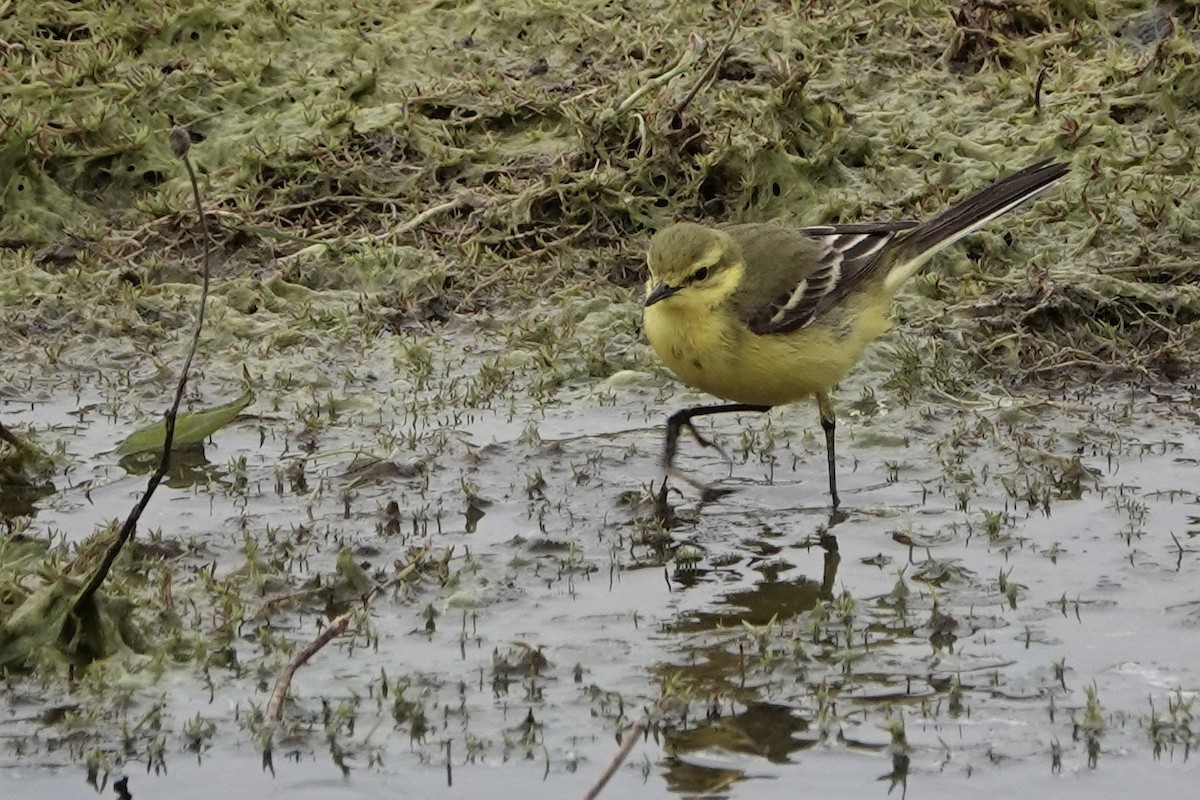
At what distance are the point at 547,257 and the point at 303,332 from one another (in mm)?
1570

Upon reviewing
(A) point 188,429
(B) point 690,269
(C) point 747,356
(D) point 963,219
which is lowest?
(A) point 188,429

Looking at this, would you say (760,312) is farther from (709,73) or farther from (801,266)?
(709,73)

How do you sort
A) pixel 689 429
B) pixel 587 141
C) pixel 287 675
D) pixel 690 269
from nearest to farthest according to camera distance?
pixel 287 675 < pixel 690 269 < pixel 689 429 < pixel 587 141

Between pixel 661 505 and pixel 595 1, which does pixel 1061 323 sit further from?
pixel 595 1

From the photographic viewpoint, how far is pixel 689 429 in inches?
347

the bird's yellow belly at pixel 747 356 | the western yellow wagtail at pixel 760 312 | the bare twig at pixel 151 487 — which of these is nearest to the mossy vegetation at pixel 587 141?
the western yellow wagtail at pixel 760 312

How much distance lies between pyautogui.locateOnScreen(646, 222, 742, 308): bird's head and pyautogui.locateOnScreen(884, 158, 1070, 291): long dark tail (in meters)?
1.17

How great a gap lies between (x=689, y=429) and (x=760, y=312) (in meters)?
0.81

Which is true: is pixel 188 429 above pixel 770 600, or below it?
above

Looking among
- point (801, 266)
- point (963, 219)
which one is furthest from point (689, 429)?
point (963, 219)

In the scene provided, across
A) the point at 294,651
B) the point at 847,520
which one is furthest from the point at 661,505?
the point at 294,651

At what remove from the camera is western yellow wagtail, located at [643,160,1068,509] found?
819cm

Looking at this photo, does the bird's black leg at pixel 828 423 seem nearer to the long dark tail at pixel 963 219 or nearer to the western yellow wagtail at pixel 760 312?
the western yellow wagtail at pixel 760 312

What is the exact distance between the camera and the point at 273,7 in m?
12.8
